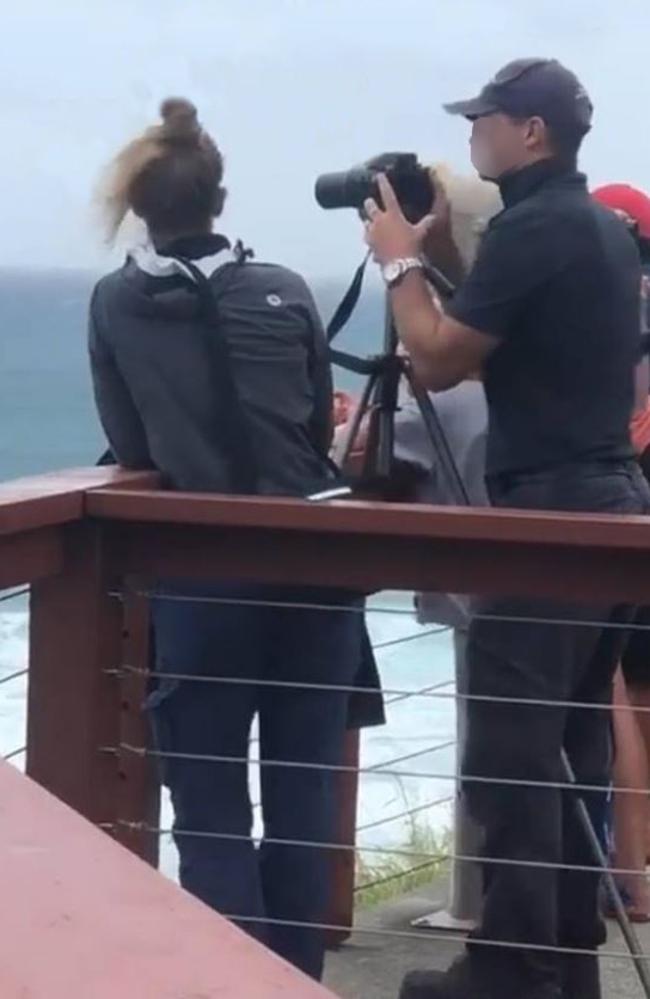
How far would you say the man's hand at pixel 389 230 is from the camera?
335 centimetres

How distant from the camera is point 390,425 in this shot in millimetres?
3492

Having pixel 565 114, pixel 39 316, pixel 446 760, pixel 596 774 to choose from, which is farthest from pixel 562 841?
pixel 39 316

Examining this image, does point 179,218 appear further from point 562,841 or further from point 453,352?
point 562,841

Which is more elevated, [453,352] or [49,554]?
[453,352]

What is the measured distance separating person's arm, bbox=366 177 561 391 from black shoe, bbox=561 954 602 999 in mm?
1022

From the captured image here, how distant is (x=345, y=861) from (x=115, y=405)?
125cm

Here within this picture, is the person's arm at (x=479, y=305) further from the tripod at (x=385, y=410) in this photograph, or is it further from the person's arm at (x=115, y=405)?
the person's arm at (x=115, y=405)

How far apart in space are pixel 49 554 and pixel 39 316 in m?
29.9

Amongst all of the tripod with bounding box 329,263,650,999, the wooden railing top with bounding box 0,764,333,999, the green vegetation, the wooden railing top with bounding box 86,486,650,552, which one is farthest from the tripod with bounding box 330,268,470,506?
the wooden railing top with bounding box 0,764,333,999

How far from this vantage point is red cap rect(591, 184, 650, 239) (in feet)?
14.8

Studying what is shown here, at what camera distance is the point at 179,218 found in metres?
3.56

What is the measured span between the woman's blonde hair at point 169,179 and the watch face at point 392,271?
1.25 ft

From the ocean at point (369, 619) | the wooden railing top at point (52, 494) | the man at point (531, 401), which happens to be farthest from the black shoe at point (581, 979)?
the wooden railing top at point (52, 494)

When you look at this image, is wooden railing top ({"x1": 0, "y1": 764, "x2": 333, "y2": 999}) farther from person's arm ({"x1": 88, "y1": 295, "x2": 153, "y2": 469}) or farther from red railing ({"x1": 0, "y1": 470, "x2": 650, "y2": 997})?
person's arm ({"x1": 88, "y1": 295, "x2": 153, "y2": 469})
